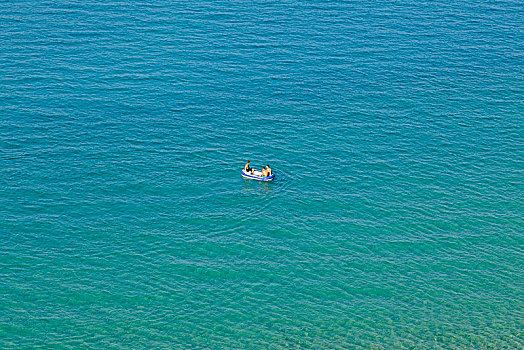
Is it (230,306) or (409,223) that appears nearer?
(230,306)

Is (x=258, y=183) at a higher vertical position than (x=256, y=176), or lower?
lower

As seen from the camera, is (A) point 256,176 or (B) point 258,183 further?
(B) point 258,183

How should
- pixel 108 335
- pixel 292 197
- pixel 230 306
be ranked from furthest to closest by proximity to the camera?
pixel 292 197, pixel 230 306, pixel 108 335

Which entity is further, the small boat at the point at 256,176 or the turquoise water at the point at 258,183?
the small boat at the point at 256,176

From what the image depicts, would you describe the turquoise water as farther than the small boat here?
Answer: No

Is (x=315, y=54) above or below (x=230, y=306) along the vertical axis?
above

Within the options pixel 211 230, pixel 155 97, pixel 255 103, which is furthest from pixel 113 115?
pixel 211 230

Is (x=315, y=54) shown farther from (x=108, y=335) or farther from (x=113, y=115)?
(x=108, y=335)

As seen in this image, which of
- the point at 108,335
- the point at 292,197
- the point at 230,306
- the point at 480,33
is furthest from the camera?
the point at 480,33
